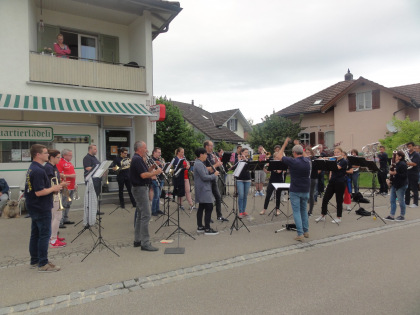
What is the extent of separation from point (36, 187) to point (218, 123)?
3687cm

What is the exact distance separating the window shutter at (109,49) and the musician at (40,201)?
390 inches

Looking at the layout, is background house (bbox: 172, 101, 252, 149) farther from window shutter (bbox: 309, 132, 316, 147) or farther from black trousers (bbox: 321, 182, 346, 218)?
black trousers (bbox: 321, 182, 346, 218)

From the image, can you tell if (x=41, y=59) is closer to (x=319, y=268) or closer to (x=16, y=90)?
(x=16, y=90)

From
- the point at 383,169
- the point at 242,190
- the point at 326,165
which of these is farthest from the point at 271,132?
the point at 326,165

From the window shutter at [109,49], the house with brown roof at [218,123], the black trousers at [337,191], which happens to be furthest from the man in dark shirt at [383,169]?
the house with brown roof at [218,123]

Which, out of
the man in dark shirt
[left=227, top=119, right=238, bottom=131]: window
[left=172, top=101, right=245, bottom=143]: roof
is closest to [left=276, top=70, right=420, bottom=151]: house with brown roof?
[left=172, top=101, right=245, bottom=143]: roof

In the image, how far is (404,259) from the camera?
5.55 metres

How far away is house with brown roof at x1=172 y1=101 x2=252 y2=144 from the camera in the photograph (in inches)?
1460

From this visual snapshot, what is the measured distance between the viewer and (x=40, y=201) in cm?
494

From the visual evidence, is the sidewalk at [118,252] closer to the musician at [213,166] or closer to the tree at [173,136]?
the musician at [213,166]

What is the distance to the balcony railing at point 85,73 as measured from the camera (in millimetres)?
11383

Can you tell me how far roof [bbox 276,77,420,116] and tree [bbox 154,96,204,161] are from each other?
1149cm

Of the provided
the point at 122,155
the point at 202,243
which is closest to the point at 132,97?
the point at 122,155

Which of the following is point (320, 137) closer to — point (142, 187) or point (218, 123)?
point (218, 123)
